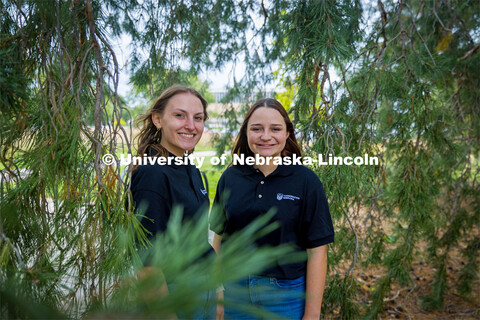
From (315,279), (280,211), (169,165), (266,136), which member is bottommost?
(315,279)

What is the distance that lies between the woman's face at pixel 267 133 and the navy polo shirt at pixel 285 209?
0.09 m

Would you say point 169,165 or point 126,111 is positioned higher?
point 126,111

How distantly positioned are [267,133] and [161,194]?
563 millimetres

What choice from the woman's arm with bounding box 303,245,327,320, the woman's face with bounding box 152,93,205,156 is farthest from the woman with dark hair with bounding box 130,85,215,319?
the woman's arm with bounding box 303,245,327,320

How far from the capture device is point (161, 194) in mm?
1281

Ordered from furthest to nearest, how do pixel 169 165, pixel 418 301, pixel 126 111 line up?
pixel 418 301
pixel 126 111
pixel 169 165

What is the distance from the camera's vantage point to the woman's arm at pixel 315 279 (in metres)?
1.51

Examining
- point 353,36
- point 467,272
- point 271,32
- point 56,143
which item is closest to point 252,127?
point 353,36

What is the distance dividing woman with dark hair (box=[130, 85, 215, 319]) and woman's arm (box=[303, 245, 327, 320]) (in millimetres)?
430

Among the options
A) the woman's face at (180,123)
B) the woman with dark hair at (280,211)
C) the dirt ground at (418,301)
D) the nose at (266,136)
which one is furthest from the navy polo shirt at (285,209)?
the dirt ground at (418,301)

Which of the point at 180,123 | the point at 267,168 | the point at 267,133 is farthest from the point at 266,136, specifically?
the point at 180,123

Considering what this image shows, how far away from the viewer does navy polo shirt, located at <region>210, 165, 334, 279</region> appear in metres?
1.54

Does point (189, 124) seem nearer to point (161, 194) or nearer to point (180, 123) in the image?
point (180, 123)

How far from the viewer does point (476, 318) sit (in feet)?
10.8
